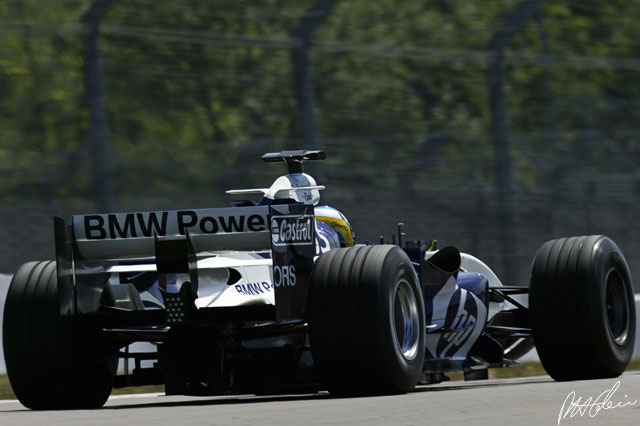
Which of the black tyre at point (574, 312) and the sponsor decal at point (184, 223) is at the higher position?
the sponsor decal at point (184, 223)

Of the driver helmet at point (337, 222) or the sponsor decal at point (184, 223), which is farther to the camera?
the driver helmet at point (337, 222)

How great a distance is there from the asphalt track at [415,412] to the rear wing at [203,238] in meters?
0.70

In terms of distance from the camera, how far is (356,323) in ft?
22.8

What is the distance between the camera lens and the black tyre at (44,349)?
7.56 metres

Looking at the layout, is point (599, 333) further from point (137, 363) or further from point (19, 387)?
point (19, 387)

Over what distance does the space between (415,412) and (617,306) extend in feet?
11.2

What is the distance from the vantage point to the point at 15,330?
761cm

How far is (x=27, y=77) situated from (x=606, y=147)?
5.37 meters

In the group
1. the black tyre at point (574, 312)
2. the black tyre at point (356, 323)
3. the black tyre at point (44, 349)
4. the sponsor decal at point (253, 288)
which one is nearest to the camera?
the black tyre at point (356, 323)

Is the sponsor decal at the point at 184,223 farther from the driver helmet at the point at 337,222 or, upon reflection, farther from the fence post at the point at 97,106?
the fence post at the point at 97,106
